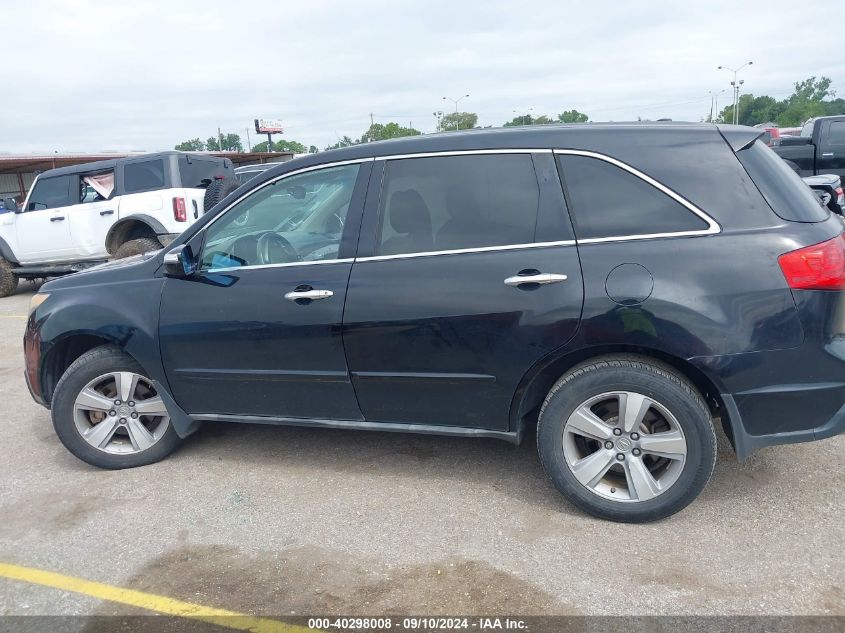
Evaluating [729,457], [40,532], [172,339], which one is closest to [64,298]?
[172,339]

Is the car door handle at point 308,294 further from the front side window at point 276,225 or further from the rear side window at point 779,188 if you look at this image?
the rear side window at point 779,188

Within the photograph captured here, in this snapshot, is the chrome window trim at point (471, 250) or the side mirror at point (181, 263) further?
→ the side mirror at point (181, 263)

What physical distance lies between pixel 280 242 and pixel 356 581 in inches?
73.5

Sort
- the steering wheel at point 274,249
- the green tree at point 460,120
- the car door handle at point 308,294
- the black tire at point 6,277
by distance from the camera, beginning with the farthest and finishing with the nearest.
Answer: the green tree at point 460,120 < the black tire at point 6,277 < the steering wheel at point 274,249 < the car door handle at point 308,294

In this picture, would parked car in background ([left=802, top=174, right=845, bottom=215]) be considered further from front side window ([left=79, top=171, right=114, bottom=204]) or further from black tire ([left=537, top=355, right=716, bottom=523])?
front side window ([left=79, top=171, right=114, bottom=204])

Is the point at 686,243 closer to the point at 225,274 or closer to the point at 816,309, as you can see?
the point at 816,309

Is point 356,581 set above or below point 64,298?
below

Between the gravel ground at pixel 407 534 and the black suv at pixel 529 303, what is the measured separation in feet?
1.09

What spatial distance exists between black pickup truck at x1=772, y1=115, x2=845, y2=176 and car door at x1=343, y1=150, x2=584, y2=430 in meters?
10.6

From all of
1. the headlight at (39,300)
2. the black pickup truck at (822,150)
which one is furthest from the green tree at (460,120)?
the headlight at (39,300)

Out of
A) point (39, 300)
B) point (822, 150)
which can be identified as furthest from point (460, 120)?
point (39, 300)

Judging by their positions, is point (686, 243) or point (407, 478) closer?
point (686, 243)

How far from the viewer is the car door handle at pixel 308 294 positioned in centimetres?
361

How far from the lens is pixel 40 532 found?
3580 millimetres
